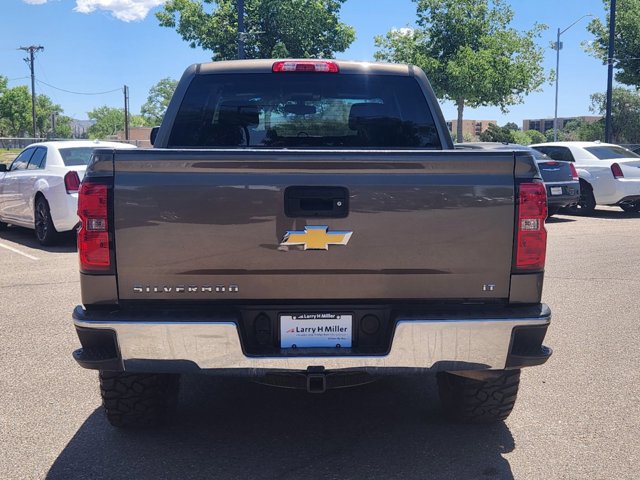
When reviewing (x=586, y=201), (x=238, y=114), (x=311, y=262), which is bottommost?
(x=586, y=201)

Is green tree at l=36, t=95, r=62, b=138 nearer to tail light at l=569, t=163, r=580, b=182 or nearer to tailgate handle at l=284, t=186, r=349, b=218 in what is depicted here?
tail light at l=569, t=163, r=580, b=182

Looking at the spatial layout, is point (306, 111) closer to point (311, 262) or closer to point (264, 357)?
point (311, 262)

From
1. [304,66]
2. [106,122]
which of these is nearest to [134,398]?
[304,66]

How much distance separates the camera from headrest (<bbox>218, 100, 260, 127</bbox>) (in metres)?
4.69

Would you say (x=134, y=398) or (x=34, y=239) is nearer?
(x=134, y=398)

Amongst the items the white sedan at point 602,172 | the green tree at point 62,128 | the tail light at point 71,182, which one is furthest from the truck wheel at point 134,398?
the green tree at point 62,128

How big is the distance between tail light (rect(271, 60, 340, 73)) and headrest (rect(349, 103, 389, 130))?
1.05 feet

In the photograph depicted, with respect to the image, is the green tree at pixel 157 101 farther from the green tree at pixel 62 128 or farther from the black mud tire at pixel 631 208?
the black mud tire at pixel 631 208

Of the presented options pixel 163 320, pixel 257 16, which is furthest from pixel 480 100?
pixel 163 320

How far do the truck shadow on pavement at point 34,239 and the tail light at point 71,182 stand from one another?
977mm

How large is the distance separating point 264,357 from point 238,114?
2125mm

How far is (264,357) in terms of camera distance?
123 inches

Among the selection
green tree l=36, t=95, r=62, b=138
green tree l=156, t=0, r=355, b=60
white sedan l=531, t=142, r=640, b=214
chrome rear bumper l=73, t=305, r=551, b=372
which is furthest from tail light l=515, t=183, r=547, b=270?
green tree l=36, t=95, r=62, b=138

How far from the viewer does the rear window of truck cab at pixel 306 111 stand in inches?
185
